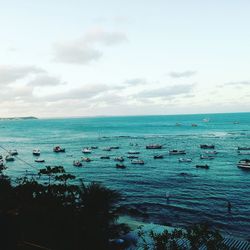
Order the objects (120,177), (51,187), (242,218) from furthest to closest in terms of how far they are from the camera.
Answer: (120,177)
(242,218)
(51,187)

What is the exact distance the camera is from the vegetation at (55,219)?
27781 millimetres

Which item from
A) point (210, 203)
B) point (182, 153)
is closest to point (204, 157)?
point (182, 153)

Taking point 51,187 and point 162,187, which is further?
point 162,187

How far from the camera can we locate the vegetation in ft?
91.1

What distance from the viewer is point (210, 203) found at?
208ft

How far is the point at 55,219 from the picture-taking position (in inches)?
1161

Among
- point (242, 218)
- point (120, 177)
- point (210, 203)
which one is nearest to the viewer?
point (242, 218)

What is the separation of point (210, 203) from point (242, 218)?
870 centimetres

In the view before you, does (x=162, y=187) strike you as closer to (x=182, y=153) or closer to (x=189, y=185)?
(x=189, y=185)

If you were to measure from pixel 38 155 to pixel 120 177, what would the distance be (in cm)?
5746

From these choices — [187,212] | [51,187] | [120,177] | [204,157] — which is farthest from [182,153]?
[51,187]

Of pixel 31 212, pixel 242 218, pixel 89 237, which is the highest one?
pixel 31 212

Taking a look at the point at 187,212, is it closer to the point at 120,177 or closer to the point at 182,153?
the point at 120,177

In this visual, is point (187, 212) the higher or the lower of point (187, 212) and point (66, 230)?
the lower
